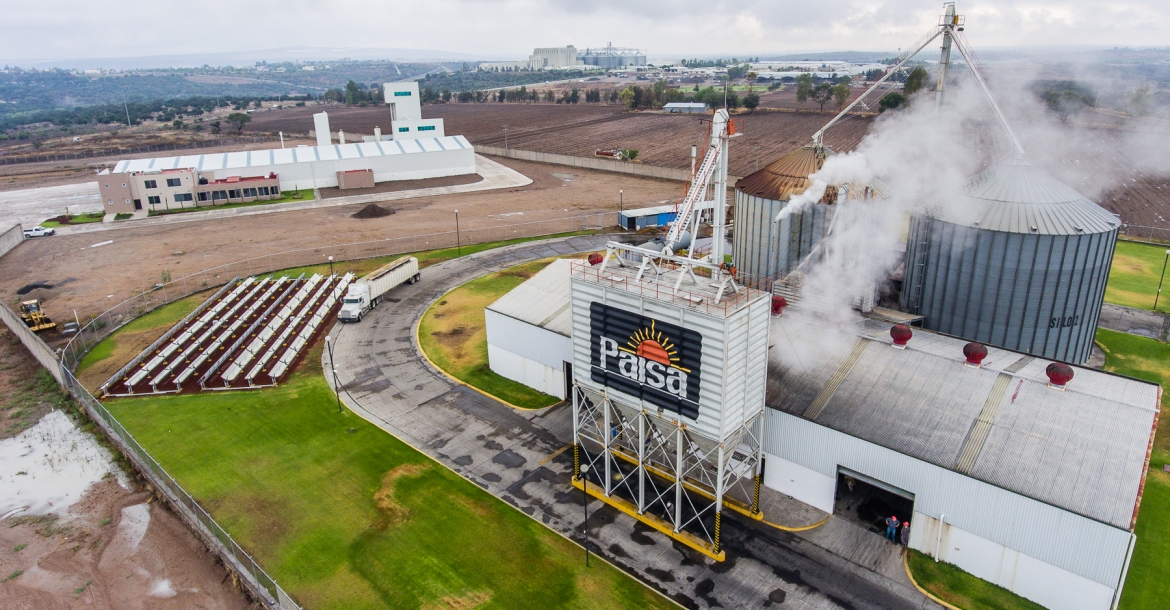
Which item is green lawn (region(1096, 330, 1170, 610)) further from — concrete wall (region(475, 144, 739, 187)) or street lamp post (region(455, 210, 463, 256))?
concrete wall (region(475, 144, 739, 187))

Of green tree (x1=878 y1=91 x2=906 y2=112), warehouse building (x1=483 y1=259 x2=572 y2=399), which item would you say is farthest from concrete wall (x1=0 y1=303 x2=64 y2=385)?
green tree (x1=878 y1=91 x2=906 y2=112)

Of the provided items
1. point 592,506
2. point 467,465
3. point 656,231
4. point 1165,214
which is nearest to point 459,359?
A: point 467,465

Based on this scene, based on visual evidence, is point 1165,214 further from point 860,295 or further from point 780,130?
Result: point 780,130

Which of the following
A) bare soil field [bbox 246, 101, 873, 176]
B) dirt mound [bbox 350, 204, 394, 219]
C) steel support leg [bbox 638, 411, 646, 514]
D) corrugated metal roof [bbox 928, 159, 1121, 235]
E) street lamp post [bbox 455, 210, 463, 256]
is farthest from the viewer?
bare soil field [bbox 246, 101, 873, 176]

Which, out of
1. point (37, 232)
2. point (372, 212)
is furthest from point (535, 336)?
point (37, 232)

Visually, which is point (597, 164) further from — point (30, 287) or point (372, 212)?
Result: point (30, 287)
